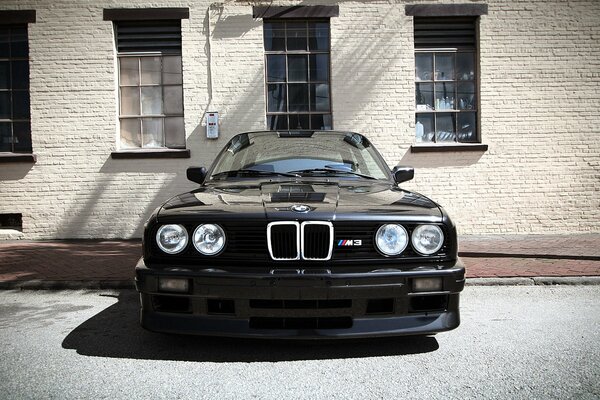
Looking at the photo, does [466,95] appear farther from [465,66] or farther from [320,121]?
[320,121]

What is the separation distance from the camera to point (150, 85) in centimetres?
863

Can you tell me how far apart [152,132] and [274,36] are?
266 centimetres

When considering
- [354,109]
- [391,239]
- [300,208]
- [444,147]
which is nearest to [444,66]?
[444,147]

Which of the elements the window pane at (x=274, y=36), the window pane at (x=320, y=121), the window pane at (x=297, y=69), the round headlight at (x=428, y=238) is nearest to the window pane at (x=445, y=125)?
the window pane at (x=320, y=121)

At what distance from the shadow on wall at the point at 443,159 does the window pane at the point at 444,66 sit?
1366 mm

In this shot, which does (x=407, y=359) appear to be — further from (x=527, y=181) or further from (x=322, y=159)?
(x=527, y=181)

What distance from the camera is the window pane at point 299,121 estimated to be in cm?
862

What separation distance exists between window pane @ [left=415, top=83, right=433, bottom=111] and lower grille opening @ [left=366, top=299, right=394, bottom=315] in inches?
252

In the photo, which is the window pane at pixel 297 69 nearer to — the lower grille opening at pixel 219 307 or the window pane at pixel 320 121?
the window pane at pixel 320 121

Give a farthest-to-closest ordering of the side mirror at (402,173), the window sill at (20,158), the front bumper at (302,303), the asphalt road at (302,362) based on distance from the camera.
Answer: the window sill at (20,158) → the side mirror at (402,173) → the front bumper at (302,303) → the asphalt road at (302,362)

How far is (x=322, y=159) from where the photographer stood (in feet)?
14.3

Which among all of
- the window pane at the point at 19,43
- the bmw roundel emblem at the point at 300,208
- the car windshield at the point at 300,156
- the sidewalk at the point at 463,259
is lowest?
the sidewalk at the point at 463,259

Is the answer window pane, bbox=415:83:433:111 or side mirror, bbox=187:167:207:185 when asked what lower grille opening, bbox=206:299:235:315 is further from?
window pane, bbox=415:83:433:111

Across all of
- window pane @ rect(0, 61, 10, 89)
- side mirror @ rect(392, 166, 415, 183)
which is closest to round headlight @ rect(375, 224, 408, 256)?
side mirror @ rect(392, 166, 415, 183)
